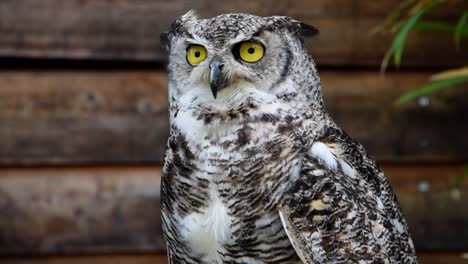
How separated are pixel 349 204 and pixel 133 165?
1399mm

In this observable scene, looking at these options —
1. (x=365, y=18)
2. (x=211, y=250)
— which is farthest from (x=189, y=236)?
(x=365, y=18)

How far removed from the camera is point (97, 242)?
3238 millimetres

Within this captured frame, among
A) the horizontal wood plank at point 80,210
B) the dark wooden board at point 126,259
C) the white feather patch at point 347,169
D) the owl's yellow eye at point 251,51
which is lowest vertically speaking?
the dark wooden board at point 126,259

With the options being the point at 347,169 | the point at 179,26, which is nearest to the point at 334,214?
the point at 347,169

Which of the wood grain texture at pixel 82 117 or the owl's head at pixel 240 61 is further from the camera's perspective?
the wood grain texture at pixel 82 117

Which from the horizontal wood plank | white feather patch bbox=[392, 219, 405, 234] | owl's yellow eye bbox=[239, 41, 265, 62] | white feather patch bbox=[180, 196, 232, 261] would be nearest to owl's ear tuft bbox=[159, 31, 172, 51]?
owl's yellow eye bbox=[239, 41, 265, 62]

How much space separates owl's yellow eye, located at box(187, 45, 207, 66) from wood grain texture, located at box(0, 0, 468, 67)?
114 centimetres

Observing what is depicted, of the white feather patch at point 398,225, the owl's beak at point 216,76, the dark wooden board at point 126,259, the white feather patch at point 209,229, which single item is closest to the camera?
the owl's beak at point 216,76

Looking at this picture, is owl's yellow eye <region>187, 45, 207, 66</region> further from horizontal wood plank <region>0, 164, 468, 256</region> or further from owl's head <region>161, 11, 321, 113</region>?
horizontal wood plank <region>0, 164, 468, 256</region>

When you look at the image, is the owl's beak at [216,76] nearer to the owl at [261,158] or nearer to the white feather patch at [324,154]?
the owl at [261,158]

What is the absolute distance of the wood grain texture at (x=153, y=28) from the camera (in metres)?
3.13

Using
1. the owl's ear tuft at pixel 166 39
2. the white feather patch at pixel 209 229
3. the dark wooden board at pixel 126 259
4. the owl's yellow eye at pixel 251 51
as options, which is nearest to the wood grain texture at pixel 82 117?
the dark wooden board at pixel 126 259

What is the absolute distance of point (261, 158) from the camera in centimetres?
198

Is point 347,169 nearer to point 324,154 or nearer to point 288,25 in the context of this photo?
point 324,154
